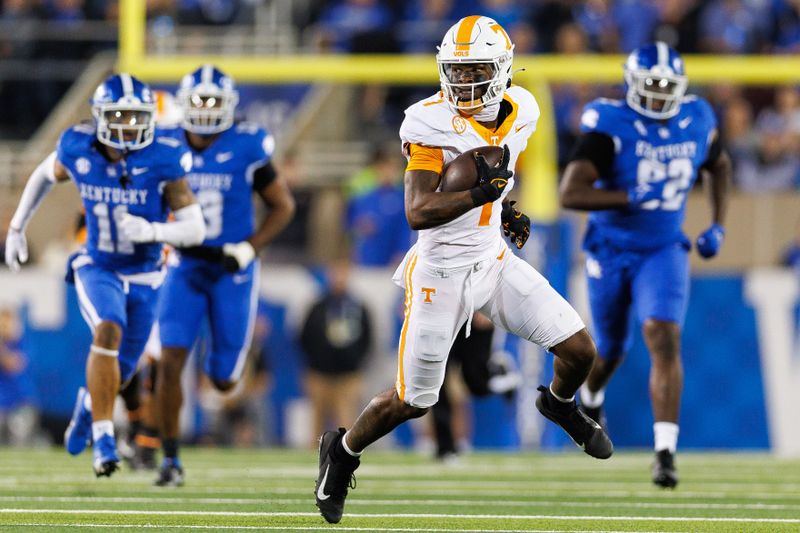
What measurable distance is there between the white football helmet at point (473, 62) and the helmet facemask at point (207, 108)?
7.97 ft

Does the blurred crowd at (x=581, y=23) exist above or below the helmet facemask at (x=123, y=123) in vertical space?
below

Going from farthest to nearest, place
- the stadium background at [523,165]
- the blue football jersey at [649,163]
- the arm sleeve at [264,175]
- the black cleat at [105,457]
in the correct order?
the stadium background at [523,165] < the arm sleeve at [264,175] < the blue football jersey at [649,163] < the black cleat at [105,457]

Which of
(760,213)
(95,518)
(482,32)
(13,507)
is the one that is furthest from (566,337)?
(760,213)

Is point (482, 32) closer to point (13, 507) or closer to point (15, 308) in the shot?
point (13, 507)

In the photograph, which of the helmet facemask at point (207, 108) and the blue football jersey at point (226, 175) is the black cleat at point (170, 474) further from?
the helmet facemask at point (207, 108)

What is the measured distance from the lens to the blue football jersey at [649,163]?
734 centimetres

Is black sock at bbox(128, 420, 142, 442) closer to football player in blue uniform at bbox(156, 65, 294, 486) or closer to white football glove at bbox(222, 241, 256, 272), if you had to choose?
football player in blue uniform at bbox(156, 65, 294, 486)

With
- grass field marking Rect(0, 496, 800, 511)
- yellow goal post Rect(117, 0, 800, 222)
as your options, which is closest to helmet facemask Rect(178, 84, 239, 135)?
grass field marking Rect(0, 496, 800, 511)

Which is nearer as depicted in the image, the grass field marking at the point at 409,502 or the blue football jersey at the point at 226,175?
the grass field marking at the point at 409,502

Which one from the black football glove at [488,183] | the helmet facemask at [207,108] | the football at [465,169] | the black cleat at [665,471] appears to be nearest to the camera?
the black football glove at [488,183]

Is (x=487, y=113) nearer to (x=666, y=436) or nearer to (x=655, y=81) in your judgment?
(x=666, y=436)

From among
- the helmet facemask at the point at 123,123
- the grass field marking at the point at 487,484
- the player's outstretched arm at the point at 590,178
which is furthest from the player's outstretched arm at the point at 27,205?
the player's outstretched arm at the point at 590,178

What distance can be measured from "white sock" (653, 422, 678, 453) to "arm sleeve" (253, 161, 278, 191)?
2219 millimetres

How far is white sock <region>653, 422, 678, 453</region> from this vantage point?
6.82 meters
